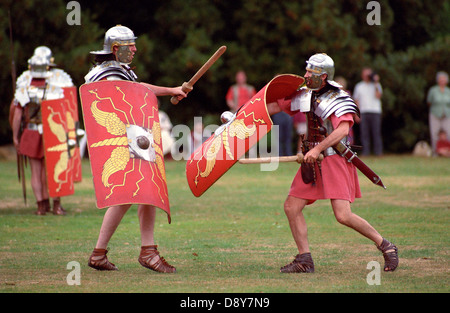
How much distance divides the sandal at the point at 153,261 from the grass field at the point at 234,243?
77 mm

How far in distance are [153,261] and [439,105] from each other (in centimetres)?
1465

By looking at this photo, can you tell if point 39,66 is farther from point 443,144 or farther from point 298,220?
point 443,144

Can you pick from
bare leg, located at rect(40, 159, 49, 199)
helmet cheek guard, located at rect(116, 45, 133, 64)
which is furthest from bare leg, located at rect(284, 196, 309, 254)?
bare leg, located at rect(40, 159, 49, 199)

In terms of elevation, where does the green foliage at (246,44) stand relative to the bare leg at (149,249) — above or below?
above

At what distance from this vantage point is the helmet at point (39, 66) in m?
11.0

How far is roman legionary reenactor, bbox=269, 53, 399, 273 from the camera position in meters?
6.96

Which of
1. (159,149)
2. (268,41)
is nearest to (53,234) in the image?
(159,149)

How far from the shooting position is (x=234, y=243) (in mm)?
8727

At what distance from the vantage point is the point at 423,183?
14211 millimetres

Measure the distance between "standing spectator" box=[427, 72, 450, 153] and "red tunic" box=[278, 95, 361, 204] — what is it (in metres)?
13.7

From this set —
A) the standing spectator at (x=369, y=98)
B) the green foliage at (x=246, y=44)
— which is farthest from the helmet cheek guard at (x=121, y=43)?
the standing spectator at (x=369, y=98)

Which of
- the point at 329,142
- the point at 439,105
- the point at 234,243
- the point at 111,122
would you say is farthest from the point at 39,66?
the point at 439,105

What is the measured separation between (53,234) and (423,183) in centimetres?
699

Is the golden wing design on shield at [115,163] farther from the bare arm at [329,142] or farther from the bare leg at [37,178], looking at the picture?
the bare leg at [37,178]
